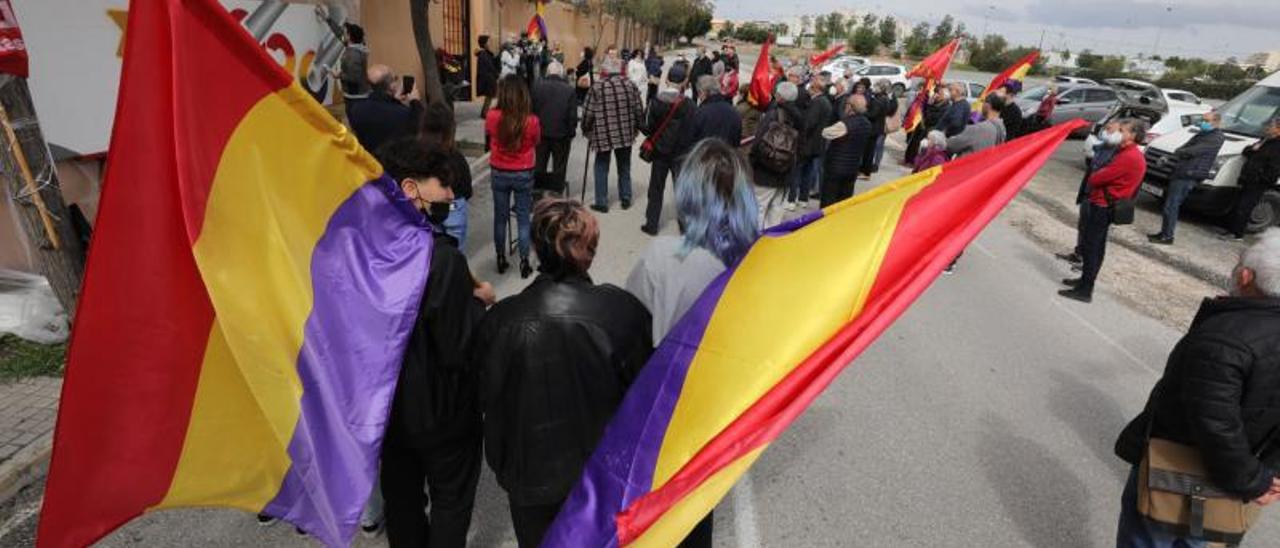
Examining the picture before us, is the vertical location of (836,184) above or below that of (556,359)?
below

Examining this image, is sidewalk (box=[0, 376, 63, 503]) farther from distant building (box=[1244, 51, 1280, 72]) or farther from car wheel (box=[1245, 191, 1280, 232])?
distant building (box=[1244, 51, 1280, 72])

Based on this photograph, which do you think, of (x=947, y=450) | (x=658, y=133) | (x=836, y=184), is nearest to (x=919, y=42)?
(x=836, y=184)

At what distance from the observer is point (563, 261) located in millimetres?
2041

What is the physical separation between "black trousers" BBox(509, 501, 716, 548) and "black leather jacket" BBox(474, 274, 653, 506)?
0.42 feet

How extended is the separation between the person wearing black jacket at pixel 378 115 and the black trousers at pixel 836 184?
5.19 metres

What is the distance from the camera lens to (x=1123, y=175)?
6332 millimetres

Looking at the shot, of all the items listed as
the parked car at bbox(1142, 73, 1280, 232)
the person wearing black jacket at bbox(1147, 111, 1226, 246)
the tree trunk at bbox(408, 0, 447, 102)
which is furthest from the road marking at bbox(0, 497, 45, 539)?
the parked car at bbox(1142, 73, 1280, 232)

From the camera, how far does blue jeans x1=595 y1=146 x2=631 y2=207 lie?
8336 mm

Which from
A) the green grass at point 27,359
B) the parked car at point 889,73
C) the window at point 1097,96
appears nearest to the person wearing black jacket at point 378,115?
the green grass at point 27,359

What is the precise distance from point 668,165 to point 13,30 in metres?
5.55

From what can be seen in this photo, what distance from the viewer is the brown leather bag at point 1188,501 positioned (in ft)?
7.32

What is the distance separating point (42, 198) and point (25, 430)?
1.47 m

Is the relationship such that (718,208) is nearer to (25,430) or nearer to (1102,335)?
(25,430)

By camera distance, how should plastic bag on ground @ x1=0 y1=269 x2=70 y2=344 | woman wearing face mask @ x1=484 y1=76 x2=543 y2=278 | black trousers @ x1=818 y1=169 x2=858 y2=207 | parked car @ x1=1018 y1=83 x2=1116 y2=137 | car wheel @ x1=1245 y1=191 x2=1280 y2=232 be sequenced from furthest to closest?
parked car @ x1=1018 y1=83 x2=1116 y2=137 → car wheel @ x1=1245 y1=191 x2=1280 y2=232 → black trousers @ x1=818 y1=169 x2=858 y2=207 → woman wearing face mask @ x1=484 y1=76 x2=543 y2=278 → plastic bag on ground @ x1=0 y1=269 x2=70 y2=344
